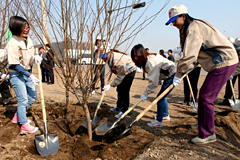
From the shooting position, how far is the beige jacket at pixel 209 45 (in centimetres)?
221

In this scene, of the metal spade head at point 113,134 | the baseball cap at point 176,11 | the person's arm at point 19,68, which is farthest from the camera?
the person's arm at point 19,68

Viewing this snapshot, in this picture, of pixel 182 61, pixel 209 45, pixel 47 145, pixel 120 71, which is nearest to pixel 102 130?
pixel 47 145

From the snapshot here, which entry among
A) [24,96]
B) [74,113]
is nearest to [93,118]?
[74,113]

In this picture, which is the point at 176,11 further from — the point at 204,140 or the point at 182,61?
the point at 204,140

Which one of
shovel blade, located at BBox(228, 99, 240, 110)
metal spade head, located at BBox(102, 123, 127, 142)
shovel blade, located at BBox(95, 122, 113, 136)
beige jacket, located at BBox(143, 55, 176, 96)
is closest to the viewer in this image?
metal spade head, located at BBox(102, 123, 127, 142)

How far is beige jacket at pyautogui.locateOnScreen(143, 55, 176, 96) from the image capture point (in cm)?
294

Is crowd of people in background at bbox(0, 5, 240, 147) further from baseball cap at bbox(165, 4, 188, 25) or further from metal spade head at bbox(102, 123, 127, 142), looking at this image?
metal spade head at bbox(102, 123, 127, 142)

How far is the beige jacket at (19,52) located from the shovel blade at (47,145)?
1.22m

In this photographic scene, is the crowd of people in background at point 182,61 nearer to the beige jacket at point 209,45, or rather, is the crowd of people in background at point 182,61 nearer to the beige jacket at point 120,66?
the beige jacket at point 209,45

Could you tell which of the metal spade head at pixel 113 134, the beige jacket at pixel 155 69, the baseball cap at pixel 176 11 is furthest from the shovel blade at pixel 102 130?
the baseball cap at pixel 176 11

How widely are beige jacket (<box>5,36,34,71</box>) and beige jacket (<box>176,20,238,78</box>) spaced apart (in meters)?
2.48

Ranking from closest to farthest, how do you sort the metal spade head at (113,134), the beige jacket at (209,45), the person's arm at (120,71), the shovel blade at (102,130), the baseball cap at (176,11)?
the beige jacket at (209,45) → the baseball cap at (176,11) → the metal spade head at (113,134) → the shovel blade at (102,130) → the person's arm at (120,71)

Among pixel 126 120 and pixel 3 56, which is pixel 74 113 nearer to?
pixel 126 120

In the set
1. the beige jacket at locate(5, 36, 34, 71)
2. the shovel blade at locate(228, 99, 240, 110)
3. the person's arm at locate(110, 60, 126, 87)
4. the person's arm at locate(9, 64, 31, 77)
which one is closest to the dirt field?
the person's arm at locate(9, 64, 31, 77)
